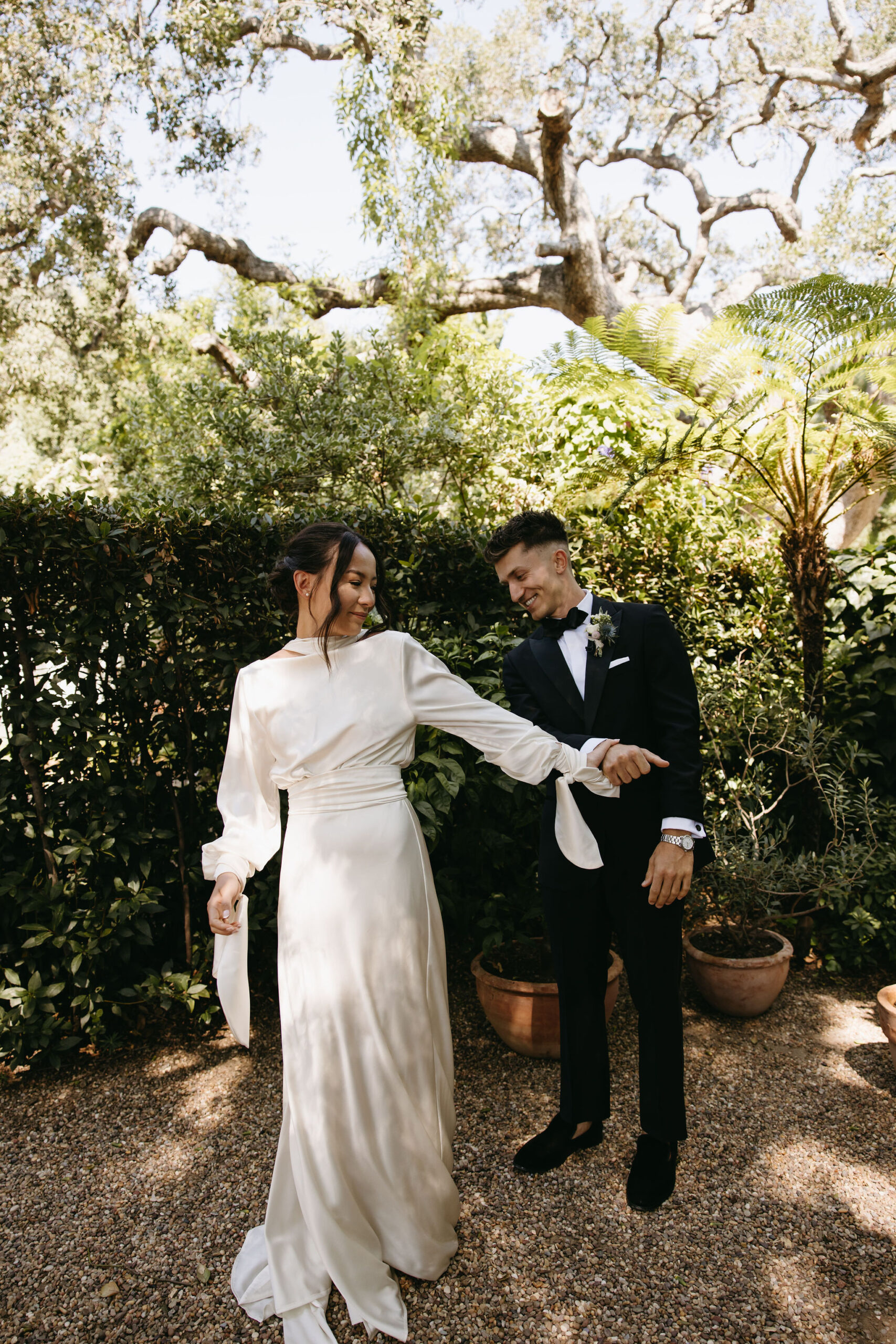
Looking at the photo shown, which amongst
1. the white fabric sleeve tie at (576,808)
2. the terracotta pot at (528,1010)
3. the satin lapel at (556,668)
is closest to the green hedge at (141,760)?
the terracotta pot at (528,1010)

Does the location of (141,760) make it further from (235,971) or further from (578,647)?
(578,647)

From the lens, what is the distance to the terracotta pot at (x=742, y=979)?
3744mm

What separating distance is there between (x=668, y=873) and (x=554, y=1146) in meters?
1.17

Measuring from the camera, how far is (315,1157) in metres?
2.13

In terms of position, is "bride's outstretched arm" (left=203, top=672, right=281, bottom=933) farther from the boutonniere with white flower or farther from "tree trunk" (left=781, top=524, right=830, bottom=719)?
"tree trunk" (left=781, top=524, right=830, bottom=719)

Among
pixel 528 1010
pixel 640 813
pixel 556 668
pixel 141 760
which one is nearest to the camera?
pixel 640 813

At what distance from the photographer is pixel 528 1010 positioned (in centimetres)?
343

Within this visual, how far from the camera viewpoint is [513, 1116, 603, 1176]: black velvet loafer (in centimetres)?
279

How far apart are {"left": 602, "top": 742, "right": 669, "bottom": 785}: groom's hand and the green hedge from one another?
974mm

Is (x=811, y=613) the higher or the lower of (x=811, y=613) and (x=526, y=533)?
the lower

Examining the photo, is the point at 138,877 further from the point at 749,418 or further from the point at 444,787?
the point at 749,418

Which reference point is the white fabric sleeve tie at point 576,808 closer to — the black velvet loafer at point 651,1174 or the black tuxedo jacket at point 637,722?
the black tuxedo jacket at point 637,722

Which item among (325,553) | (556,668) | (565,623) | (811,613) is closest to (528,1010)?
(556,668)

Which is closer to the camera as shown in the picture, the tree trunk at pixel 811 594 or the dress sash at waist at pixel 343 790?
the dress sash at waist at pixel 343 790
